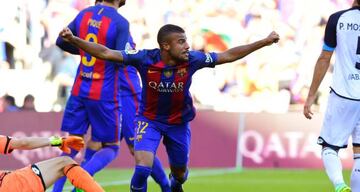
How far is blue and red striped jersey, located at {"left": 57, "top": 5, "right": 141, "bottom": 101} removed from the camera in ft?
29.1

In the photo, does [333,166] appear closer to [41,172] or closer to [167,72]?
[167,72]

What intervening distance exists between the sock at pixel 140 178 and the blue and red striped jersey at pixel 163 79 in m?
0.50

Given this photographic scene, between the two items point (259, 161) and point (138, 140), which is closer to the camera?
point (138, 140)

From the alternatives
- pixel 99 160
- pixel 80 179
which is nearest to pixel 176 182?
pixel 99 160

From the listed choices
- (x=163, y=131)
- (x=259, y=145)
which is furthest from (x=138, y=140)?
(x=259, y=145)

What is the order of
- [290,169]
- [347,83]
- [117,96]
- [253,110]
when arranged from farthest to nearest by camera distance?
[253,110]
[290,169]
[117,96]
[347,83]

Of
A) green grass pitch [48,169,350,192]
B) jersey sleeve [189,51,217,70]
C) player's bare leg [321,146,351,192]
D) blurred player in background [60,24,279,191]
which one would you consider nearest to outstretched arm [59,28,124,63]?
blurred player in background [60,24,279,191]

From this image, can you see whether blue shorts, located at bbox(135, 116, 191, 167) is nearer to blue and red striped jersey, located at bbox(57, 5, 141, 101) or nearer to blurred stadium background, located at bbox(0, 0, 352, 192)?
blue and red striped jersey, located at bbox(57, 5, 141, 101)

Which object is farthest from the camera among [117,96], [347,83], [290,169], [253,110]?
[253,110]

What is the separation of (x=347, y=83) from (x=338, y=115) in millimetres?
281

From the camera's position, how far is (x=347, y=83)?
792 centimetres

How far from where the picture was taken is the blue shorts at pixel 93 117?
9.09 meters

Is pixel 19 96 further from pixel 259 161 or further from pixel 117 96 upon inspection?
pixel 117 96

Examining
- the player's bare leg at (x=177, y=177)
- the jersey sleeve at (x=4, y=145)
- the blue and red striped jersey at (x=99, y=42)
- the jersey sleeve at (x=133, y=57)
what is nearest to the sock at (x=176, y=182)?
the player's bare leg at (x=177, y=177)
